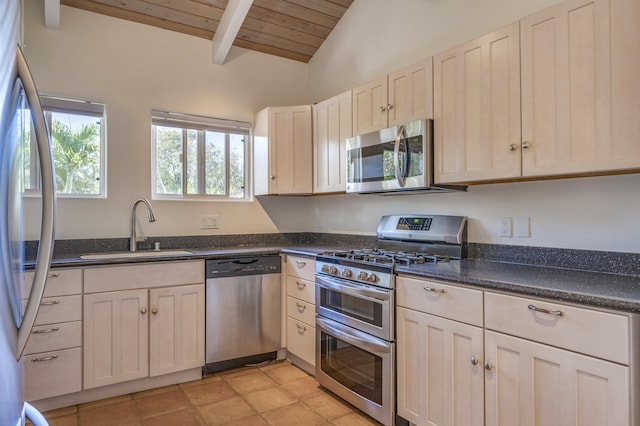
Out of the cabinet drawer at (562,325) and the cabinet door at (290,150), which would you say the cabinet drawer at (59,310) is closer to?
the cabinet door at (290,150)

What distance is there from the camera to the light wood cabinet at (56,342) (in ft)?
7.39

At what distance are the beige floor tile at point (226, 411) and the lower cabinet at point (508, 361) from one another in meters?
0.96

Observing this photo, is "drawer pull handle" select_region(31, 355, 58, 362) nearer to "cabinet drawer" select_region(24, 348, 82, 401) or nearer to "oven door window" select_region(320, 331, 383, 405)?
"cabinet drawer" select_region(24, 348, 82, 401)

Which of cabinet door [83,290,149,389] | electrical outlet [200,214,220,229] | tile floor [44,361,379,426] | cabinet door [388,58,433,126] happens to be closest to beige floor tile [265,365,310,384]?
tile floor [44,361,379,426]

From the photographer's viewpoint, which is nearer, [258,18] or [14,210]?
[14,210]

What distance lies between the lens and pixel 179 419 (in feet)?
7.47

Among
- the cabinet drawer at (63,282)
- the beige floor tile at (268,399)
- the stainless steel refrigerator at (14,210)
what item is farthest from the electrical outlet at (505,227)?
the cabinet drawer at (63,282)

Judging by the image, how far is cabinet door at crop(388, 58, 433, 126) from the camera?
2.34 m

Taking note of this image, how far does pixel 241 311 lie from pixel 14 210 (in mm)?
2298

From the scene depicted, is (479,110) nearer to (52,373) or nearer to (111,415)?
(111,415)

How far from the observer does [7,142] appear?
0.72 m

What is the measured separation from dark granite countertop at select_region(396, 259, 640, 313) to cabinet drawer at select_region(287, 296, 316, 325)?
100 cm

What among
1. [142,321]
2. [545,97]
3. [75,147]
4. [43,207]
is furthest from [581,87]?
[75,147]

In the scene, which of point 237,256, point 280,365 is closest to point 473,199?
point 237,256
